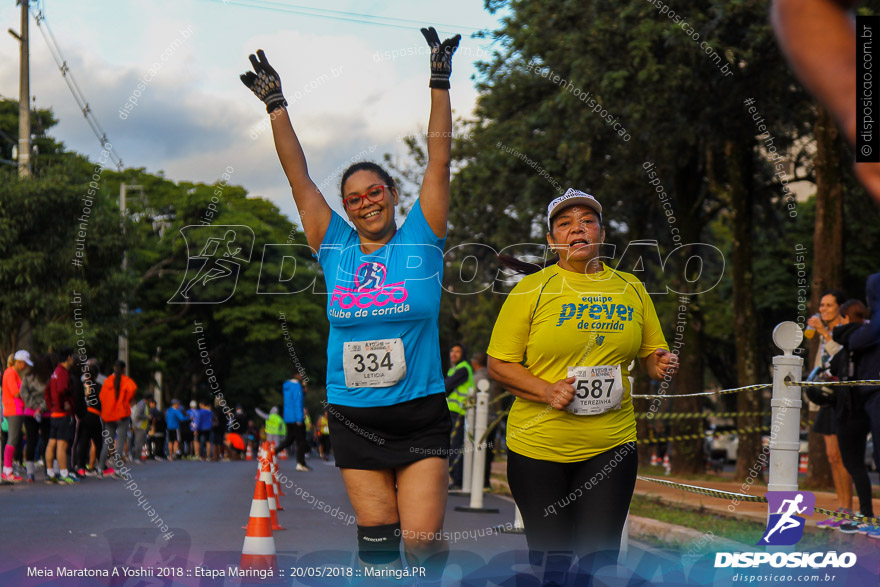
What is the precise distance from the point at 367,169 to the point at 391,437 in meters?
1.01

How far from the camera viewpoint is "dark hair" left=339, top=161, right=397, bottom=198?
429 cm

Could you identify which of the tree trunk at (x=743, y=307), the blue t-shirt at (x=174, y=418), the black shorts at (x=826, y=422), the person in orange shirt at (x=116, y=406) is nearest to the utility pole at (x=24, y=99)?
the blue t-shirt at (x=174, y=418)

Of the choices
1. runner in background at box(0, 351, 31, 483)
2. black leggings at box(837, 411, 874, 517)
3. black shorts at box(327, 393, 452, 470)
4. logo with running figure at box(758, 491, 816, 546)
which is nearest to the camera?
black shorts at box(327, 393, 452, 470)

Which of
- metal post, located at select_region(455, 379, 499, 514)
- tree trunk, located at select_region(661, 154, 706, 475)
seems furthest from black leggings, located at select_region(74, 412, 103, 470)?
tree trunk, located at select_region(661, 154, 706, 475)

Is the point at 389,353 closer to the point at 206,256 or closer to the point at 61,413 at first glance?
the point at 206,256

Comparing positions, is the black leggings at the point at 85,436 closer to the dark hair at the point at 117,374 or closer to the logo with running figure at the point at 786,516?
the dark hair at the point at 117,374

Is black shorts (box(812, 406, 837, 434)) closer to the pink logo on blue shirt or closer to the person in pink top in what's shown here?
the pink logo on blue shirt

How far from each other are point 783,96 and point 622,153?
124 inches

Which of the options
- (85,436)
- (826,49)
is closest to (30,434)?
(85,436)

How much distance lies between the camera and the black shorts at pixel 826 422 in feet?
33.3

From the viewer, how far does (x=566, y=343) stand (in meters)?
4.60

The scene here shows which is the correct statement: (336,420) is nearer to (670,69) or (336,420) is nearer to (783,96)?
(670,69)

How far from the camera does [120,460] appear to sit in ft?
56.6

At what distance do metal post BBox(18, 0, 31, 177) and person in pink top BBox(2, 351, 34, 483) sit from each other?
10609 millimetres
